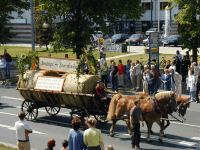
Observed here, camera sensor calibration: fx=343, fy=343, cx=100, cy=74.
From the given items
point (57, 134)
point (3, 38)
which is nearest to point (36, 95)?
point (57, 134)

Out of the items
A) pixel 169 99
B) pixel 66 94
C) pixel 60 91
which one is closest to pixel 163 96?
pixel 169 99

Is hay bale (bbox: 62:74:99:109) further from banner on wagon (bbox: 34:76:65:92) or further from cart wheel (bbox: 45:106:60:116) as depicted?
cart wheel (bbox: 45:106:60:116)

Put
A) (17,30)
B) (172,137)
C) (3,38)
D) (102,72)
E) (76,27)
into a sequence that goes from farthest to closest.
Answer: (17,30), (3,38), (76,27), (102,72), (172,137)

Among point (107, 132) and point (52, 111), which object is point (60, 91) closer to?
point (107, 132)

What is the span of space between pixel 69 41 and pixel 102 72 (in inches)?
133

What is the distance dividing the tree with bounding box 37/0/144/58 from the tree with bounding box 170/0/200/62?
13.3 ft

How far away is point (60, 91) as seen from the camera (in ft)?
42.2

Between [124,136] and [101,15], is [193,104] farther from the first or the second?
[101,15]

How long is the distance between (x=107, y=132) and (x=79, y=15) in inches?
455

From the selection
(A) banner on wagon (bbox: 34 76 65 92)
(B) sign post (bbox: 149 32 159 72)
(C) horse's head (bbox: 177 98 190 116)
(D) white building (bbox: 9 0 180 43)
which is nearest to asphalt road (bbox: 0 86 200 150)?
(C) horse's head (bbox: 177 98 190 116)

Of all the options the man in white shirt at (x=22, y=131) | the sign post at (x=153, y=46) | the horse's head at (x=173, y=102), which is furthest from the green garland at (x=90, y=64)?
the sign post at (x=153, y=46)

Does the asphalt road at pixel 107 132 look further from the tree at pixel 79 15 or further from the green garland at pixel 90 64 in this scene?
the tree at pixel 79 15

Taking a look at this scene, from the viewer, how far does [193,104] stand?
56.0ft

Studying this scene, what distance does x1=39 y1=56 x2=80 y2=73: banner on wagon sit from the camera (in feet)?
43.2
